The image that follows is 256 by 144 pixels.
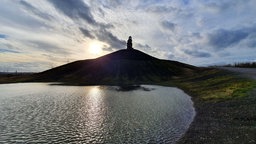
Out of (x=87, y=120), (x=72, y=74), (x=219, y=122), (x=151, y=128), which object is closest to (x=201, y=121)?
(x=219, y=122)

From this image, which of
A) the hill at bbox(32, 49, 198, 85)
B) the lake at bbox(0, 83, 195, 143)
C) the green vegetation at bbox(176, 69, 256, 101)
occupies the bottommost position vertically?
the lake at bbox(0, 83, 195, 143)

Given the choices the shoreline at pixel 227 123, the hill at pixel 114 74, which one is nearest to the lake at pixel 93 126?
the shoreline at pixel 227 123

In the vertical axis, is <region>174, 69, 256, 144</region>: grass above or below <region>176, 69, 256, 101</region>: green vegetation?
below

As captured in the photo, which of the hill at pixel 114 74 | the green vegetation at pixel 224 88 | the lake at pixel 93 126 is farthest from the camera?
the hill at pixel 114 74

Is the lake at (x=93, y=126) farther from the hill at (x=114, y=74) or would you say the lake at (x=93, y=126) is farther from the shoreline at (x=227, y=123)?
the hill at (x=114, y=74)

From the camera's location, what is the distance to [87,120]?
40.3 meters

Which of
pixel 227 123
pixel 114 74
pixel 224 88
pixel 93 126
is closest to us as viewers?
pixel 227 123

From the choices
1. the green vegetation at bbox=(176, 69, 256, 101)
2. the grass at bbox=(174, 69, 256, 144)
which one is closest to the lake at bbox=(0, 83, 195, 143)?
the grass at bbox=(174, 69, 256, 144)

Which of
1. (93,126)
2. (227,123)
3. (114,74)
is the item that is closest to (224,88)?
(227,123)

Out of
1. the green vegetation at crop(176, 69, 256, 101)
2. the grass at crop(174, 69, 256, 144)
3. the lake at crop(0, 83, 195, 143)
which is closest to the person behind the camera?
the grass at crop(174, 69, 256, 144)

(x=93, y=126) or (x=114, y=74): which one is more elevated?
(x=114, y=74)

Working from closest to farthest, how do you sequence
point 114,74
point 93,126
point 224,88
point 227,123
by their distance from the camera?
point 227,123
point 93,126
point 224,88
point 114,74

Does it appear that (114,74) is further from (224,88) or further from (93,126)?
(93,126)

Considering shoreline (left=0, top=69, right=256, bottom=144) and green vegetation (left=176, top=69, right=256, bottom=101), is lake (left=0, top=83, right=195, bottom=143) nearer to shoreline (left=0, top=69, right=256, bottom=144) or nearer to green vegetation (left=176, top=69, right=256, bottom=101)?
shoreline (left=0, top=69, right=256, bottom=144)
